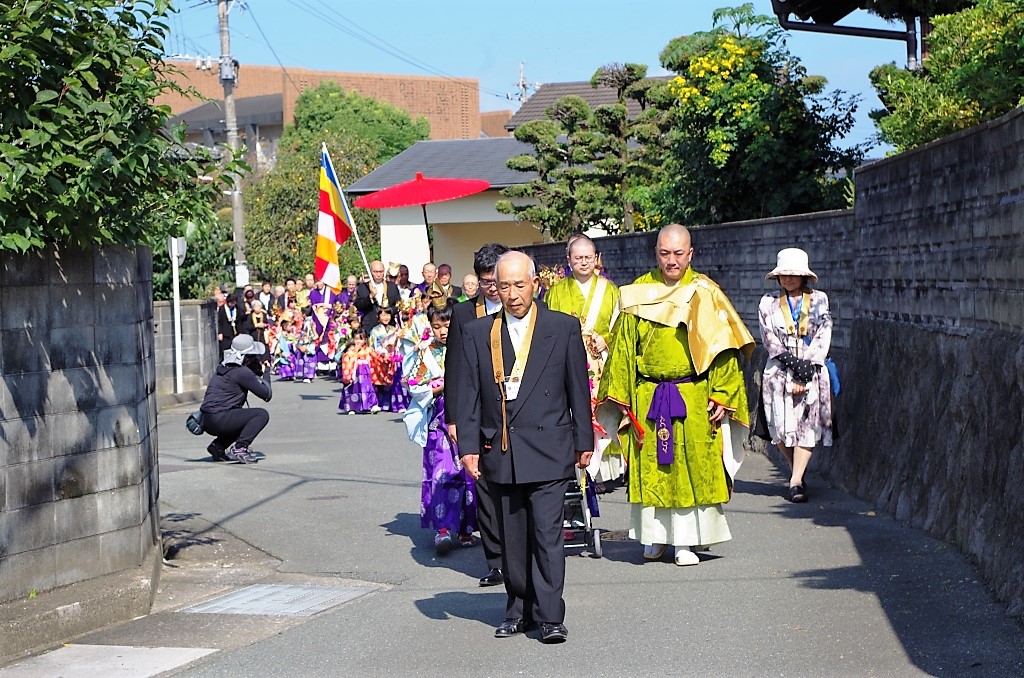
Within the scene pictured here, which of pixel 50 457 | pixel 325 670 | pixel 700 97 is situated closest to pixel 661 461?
pixel 325 670

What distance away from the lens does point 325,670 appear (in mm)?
6488

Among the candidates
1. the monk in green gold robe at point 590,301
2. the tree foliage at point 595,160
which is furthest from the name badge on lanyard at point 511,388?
the tree foliage at point 595,160

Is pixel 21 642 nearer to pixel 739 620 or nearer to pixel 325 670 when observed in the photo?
pixel 325 670

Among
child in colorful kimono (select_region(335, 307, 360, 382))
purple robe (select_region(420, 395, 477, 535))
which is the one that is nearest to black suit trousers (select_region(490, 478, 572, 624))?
purple robe (select_region(420, 395, 477, 535))

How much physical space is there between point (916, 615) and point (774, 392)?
430 centimetres

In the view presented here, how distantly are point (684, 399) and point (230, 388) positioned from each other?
7182mm

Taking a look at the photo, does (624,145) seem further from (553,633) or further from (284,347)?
(553,633)

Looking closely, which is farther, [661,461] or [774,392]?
[774,392]

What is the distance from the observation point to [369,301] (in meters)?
22.5

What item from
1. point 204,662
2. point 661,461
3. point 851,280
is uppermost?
point 851,280

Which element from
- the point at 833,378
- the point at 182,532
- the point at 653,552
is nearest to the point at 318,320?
the point at 182,532

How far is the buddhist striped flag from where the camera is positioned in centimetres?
2414

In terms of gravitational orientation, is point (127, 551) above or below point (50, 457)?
below

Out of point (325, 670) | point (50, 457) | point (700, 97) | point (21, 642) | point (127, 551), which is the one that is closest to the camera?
point (325, 670)
